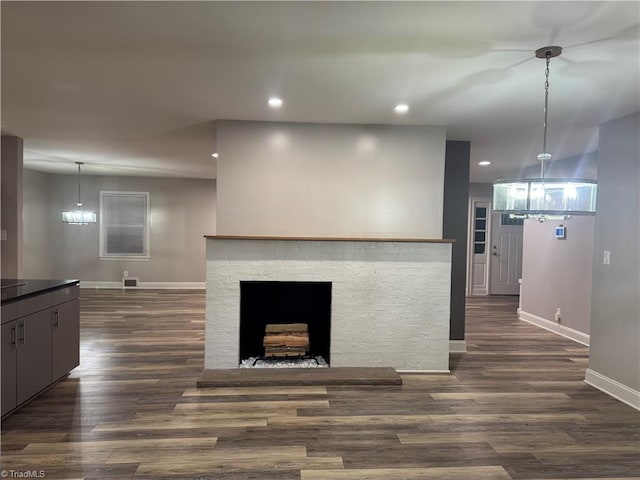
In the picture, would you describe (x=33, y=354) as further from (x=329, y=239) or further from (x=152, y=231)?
(x=152, y=231)

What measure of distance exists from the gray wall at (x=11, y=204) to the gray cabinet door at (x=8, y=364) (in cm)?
244

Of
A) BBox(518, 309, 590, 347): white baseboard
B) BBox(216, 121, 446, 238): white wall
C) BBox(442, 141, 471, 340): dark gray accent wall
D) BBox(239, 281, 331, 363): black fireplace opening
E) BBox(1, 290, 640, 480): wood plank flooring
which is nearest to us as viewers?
BBox(1, 290, 640, 480): wood plank flooring

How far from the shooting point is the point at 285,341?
4004 millimetres

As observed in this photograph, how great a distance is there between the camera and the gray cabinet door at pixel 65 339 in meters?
3.38

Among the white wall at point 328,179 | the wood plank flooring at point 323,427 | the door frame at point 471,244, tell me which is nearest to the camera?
the wood plank flooring at point 323,427

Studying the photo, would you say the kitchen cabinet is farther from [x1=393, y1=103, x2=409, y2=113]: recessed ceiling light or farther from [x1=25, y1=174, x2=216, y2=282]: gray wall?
[x1=25, y1=174, x2=216, y2=282]: gray wall

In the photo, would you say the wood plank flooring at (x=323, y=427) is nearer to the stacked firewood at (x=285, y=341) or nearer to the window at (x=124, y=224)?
the stacked firewood at (x=285, y=341)

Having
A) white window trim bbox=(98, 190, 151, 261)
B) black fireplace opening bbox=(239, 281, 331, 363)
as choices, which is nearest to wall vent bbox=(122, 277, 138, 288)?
white window trim bbox=(98, 190, 151, 261)

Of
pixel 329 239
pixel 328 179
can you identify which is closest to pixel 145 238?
pixel 328 179

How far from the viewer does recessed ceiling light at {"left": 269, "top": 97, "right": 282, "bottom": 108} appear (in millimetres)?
3174

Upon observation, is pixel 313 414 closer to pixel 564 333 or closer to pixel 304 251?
pixel 304 251

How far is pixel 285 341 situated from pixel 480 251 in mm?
6235

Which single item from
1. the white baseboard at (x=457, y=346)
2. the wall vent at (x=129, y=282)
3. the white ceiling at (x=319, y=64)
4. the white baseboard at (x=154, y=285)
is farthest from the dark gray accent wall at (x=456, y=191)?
the wall vent at (x=129, y=282)

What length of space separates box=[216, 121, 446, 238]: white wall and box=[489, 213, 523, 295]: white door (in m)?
5.37
